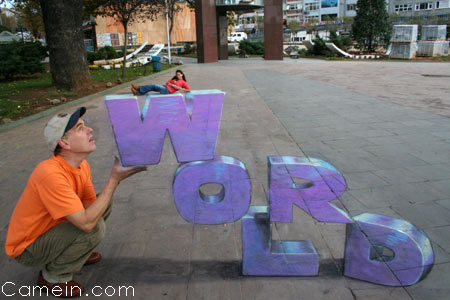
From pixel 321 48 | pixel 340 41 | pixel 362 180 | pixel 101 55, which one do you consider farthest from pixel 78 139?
pixel 340 41

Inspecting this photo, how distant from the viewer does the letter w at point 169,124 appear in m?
2.56

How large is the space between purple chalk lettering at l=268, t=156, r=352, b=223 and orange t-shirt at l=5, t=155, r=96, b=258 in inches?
49.7

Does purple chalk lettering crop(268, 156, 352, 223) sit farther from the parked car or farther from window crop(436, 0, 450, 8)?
the parked car

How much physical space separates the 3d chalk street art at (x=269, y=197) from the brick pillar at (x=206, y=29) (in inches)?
883

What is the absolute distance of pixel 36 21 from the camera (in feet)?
108

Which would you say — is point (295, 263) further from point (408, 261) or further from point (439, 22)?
point (439, 22)

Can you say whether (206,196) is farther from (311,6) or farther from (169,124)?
(311,6)

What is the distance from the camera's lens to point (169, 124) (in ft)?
8.58

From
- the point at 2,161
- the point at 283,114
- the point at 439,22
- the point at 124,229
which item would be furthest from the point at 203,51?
the point at 439,22

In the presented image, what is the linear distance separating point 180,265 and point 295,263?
0.86m

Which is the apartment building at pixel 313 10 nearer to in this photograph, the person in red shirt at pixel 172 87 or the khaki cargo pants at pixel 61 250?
the person in red shirt at pixel 172 87

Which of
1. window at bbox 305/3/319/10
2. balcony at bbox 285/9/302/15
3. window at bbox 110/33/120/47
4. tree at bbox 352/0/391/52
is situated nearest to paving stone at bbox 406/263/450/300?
tree at bbox 352/0/391/52

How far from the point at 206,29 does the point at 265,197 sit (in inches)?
862

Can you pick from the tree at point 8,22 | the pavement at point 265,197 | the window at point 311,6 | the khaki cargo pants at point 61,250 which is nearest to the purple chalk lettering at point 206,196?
the pavement at point 265,197
